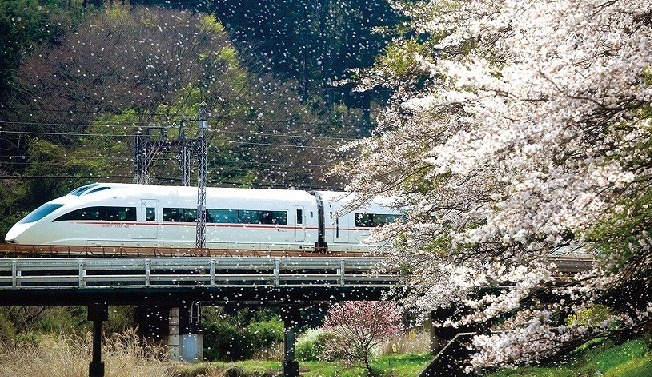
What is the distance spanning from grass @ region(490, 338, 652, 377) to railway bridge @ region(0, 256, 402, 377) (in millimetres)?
3589

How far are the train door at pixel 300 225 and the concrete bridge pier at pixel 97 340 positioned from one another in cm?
1146

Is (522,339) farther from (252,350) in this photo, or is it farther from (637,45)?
(252,350)

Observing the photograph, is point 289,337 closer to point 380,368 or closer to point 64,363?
point 380,368

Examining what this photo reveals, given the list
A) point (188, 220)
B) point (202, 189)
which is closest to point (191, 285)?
point (202, 189)

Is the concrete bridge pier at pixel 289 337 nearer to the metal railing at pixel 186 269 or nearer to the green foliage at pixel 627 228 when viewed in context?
the metal railing at pixel 186 269

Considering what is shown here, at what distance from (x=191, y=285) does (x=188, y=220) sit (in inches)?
348

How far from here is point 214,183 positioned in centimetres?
5100

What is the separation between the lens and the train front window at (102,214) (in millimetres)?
31312

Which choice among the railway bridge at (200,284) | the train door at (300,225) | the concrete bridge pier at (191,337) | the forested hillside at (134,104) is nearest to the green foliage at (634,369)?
the railway bridge at (200,284)

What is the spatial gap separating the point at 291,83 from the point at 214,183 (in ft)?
54.6

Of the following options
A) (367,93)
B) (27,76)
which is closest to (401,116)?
(27,76)

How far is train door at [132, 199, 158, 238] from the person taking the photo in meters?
32.2

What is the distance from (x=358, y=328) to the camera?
105 feet

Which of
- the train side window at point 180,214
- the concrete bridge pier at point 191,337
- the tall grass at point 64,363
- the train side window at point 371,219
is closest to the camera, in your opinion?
the tall grass at point 64,363
